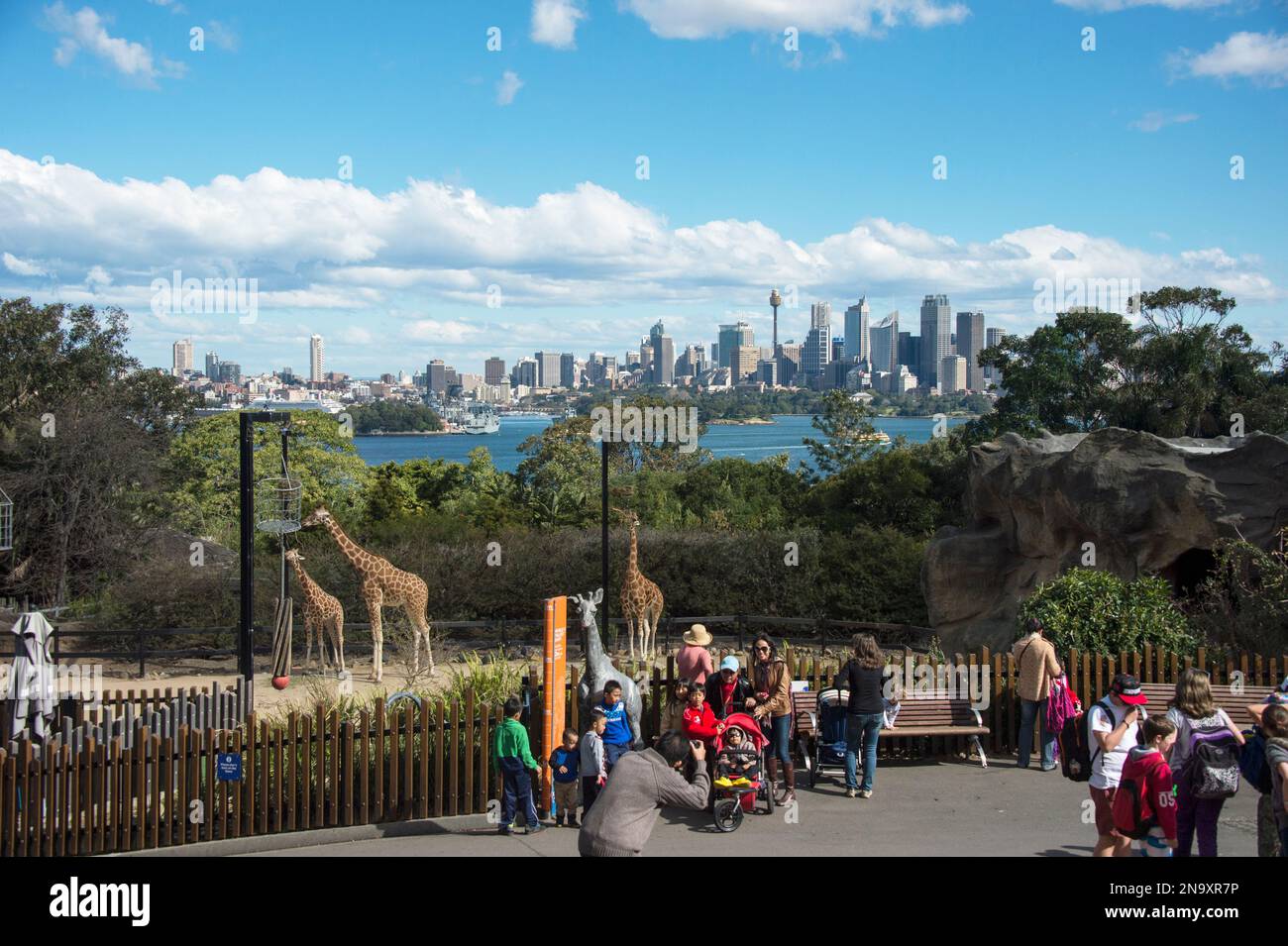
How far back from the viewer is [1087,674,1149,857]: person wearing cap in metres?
8.27

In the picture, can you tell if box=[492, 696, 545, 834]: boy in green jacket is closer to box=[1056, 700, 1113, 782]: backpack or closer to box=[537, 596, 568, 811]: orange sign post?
box=[537, 596, 568, 811]: orange sign post

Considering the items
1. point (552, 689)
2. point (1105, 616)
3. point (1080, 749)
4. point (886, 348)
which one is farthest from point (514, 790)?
point (886, 348)

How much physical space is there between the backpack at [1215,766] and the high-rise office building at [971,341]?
475ft

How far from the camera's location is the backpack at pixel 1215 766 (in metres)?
7.32

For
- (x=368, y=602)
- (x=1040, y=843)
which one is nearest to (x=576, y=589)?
(x=368, y=602)

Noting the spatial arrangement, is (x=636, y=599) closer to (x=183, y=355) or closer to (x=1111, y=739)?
(x=1111, y=739)

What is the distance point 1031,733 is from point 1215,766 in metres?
4.18

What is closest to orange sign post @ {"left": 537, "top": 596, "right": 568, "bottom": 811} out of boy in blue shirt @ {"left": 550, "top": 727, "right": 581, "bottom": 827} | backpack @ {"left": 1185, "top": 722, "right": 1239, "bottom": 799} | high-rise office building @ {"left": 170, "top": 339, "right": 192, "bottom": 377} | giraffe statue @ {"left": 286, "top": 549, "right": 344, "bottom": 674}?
boy in blue shirt @ {"left": 550, "top": 727, "right": 581, "bottom": 827}

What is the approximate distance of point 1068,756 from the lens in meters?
8.79

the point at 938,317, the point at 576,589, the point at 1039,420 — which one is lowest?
the point at 576,589

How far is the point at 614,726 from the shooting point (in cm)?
1001

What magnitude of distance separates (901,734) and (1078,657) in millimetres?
2333

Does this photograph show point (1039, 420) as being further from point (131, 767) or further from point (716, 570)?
point (131, 767)
